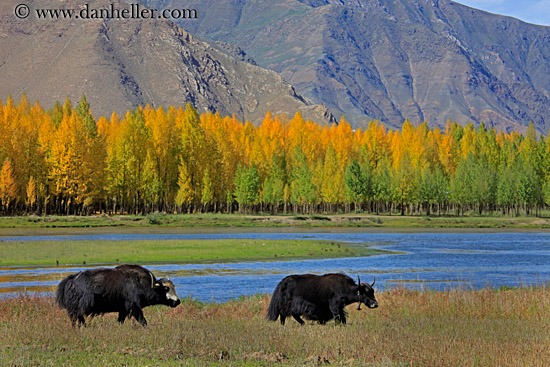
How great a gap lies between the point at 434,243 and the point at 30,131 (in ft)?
184

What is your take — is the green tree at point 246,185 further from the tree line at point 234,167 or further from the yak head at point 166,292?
the yak head at point 166,292

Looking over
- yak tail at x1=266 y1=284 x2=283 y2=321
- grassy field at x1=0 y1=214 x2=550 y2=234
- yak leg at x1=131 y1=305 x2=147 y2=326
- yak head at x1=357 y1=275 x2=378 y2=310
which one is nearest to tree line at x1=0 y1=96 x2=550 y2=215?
grassy field at x1=0 y1=214 x2=550 y2=234

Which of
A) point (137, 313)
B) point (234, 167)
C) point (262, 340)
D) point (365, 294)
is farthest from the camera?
point (234, 167)

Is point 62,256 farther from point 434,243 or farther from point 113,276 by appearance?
point 434,243

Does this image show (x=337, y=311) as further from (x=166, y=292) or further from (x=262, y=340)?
(x=166, y=292)

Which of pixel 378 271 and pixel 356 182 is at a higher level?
pixel 356 182

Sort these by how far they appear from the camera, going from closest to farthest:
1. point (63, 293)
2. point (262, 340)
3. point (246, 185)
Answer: point (262, 340) → point (63, 293) → point (246, 185)

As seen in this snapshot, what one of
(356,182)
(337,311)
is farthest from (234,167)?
(337,311)

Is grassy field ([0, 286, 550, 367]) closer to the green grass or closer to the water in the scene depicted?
the water

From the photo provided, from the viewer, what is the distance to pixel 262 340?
14484mm

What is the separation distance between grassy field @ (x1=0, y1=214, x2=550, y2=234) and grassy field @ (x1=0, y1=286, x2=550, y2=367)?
5201 centimetres

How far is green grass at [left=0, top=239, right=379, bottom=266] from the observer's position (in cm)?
3778

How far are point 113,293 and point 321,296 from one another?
16.7 feet

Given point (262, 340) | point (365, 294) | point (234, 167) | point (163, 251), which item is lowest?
point (163, 251)
